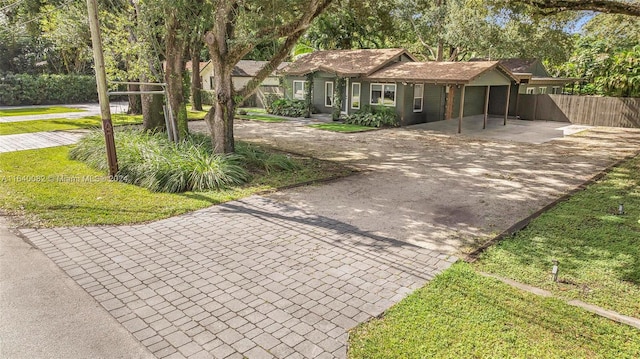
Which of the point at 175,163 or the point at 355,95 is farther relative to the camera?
the point at 355,95

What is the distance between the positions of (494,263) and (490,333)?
6.29 ft

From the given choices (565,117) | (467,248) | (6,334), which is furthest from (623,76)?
(6,334)

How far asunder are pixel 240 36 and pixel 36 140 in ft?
32.6

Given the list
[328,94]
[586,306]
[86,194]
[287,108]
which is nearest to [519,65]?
[328,94]

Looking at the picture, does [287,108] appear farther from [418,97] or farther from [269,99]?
[418,97]

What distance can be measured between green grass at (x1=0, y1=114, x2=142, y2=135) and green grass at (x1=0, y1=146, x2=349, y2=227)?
6.79 m

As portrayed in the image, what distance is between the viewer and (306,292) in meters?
5.23

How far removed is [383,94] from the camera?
73.2 ft

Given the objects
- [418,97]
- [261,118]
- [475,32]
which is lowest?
[261,118]

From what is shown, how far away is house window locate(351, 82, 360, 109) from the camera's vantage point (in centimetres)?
2331

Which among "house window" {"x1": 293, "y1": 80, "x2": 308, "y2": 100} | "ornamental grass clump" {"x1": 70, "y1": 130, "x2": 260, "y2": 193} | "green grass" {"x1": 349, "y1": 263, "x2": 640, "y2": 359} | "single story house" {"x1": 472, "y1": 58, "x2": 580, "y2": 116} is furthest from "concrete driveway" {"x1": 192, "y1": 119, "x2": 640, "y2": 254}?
"house window" {"x1": 293, "y1": 80, "x2": 308, "y2": 100}

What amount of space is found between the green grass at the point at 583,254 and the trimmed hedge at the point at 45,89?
33.3 metres

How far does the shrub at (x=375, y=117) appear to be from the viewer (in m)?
21.4

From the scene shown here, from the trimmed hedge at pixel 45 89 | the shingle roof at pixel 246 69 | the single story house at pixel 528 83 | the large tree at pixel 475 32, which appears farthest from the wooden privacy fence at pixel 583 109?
the trimmed hedge at pixel 45 89
